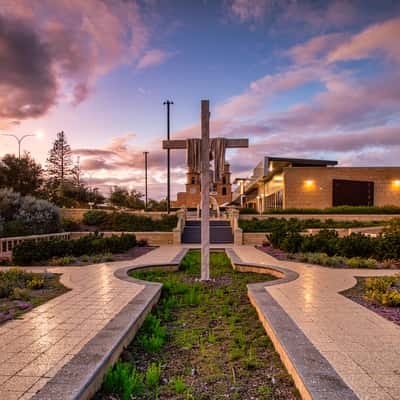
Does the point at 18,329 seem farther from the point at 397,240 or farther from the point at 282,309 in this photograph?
the point at 397,240

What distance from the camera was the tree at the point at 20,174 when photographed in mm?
25984

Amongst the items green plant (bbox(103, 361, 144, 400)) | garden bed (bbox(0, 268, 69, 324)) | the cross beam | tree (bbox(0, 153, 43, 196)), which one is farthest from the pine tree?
green plant (bbox(103, 361, 144, 400))

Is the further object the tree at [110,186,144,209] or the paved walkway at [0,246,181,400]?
the tree at [110,186,144,209]

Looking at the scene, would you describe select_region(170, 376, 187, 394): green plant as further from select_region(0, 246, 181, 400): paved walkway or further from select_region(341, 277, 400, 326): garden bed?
select_region(341, 277, 400, 326): garden bed

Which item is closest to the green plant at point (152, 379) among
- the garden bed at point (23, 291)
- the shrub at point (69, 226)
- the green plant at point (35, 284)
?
the garden bed at point (23, 291)

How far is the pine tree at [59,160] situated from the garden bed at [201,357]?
160 feet

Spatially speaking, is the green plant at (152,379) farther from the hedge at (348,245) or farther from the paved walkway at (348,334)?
the hedge at (348,245)

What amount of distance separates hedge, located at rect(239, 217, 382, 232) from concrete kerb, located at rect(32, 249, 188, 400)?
44.1ft

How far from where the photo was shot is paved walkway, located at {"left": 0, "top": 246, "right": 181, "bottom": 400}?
2574mm

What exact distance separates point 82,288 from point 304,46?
408 inches

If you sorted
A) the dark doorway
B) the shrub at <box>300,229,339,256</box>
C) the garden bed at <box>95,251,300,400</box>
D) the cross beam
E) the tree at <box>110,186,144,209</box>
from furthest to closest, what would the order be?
the tree at <box>110,186,144,209</box> < the dark doorway < the shrub at <box>300,229,339,256</box> < the cross beam < the garden bed at <box>95,251,300,400</box>

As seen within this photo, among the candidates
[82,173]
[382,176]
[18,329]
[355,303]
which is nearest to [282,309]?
[355,303]

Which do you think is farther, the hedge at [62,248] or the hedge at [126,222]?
the hedge at [126,222]

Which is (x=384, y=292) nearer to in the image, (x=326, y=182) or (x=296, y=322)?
(x=296, y=322)
